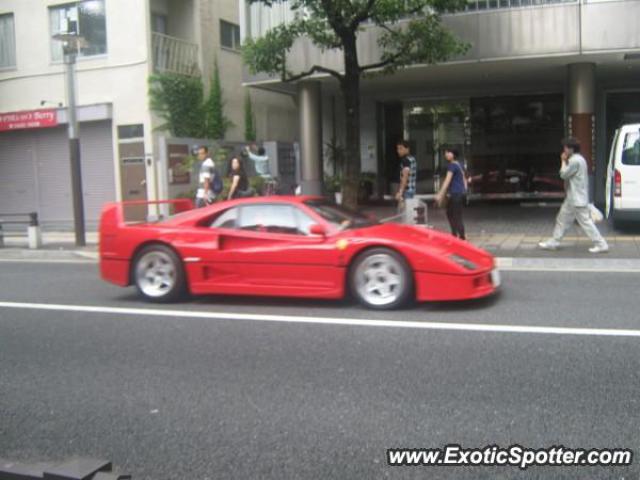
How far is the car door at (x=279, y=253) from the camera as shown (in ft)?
25.1

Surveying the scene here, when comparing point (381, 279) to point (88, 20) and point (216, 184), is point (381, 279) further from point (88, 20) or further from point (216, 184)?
point (88, 20)

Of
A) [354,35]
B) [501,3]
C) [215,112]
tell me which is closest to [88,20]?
[215,112]

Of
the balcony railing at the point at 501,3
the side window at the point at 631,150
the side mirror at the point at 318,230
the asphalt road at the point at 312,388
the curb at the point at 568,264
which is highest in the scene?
the balcony railing at the point at 501,3

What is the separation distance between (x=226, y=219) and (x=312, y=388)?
11.9ft

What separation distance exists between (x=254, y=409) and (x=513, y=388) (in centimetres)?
178

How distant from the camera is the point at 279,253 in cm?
780

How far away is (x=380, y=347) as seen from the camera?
6105mm

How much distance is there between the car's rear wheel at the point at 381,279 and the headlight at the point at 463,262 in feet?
1.54

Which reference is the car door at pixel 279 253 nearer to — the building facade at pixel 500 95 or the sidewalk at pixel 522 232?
the sidewalk at pixel 522 232

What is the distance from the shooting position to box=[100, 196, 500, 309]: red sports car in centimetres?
734

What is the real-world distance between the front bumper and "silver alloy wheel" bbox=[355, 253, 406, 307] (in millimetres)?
202

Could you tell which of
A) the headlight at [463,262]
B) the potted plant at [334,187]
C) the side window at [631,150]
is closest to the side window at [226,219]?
the headlight at [463,262]

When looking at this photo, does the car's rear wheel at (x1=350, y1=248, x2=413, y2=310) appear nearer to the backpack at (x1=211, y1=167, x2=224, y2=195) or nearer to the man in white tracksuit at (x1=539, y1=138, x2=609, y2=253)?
the man in white tracksuit at (x1=539, y1=138, x2=609, y2=253)

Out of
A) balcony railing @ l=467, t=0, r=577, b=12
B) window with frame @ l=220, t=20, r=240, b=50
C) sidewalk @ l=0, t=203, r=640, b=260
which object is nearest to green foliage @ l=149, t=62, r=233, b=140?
window with frame @ l=220, t=20, r=240, b=50
